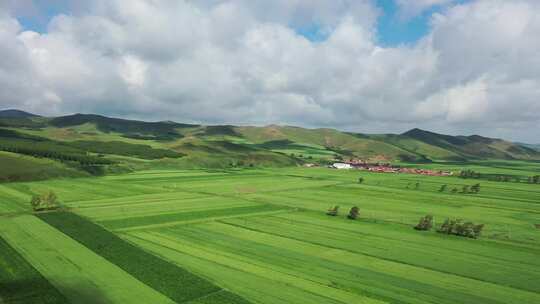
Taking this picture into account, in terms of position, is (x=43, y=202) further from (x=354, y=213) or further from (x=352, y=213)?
(x=354, y=213)

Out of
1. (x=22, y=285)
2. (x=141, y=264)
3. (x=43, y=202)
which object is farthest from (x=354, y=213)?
(x=43, y=202)

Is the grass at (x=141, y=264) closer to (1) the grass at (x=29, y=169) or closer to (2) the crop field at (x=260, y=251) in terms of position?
(2) the crop field at (x=260, y=251)

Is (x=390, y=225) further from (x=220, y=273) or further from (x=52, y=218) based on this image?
(x=52, y=218)

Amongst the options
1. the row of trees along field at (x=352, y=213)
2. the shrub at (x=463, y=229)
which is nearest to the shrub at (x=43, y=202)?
the row of trees along field at (x=352, y=213)

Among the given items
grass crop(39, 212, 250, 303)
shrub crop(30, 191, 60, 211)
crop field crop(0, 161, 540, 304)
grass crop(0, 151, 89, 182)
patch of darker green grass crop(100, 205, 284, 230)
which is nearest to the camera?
grass crop(39, 212, 250, 303)

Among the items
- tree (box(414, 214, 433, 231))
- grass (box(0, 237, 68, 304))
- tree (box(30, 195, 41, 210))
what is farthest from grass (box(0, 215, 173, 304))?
tree (box(414, 214, 433, 231))

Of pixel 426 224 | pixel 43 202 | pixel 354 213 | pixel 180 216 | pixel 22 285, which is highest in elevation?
pixel 354 213

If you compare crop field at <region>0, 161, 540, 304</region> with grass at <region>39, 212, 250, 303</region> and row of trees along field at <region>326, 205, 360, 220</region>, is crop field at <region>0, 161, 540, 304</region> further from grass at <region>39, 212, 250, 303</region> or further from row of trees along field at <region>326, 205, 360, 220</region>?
row of trees along field at <region>326, 205, 360, 220</region>
